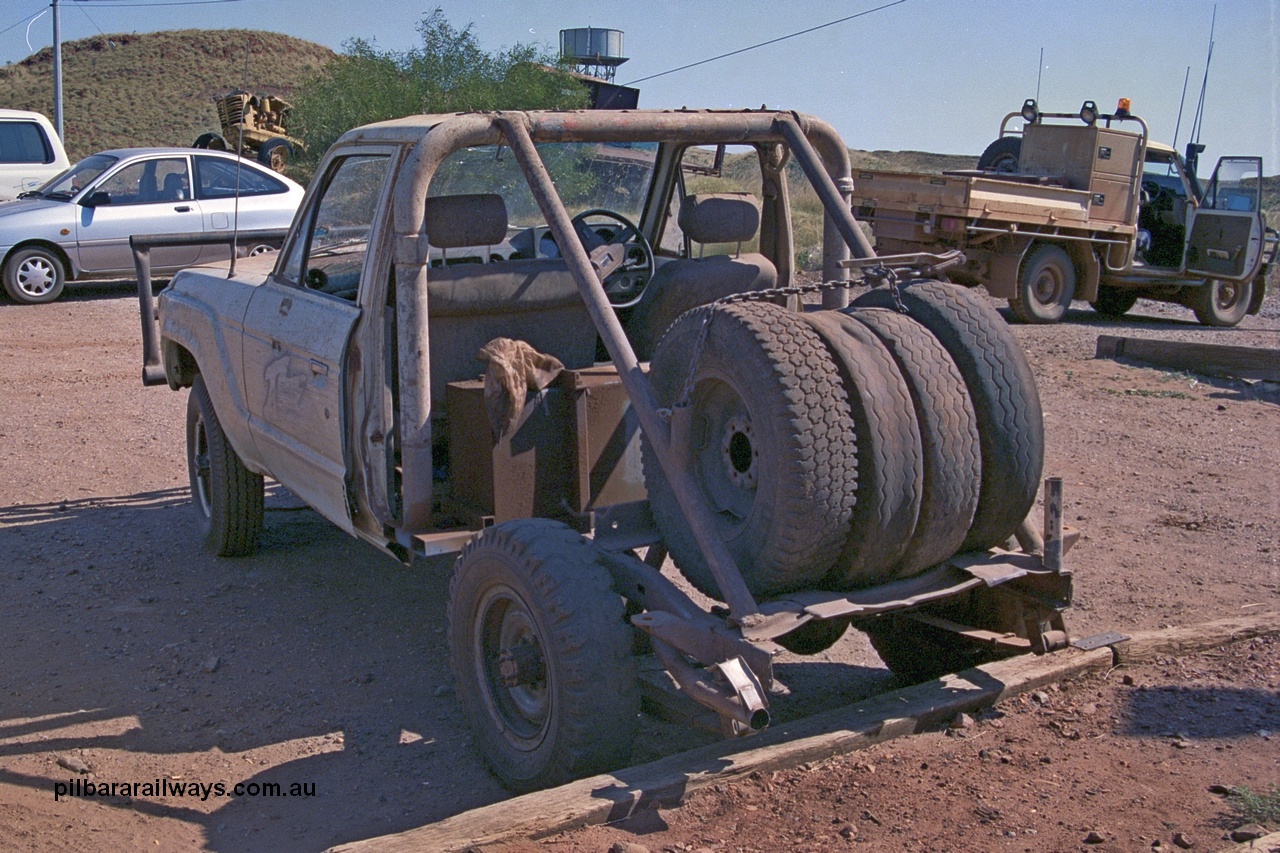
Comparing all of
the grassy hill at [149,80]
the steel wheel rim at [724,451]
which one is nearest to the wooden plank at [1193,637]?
the steel wheel rim at [724,451]

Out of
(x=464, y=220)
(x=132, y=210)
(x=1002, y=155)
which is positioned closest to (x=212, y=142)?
(x=132, y=210)

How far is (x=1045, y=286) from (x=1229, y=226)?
2682 millimetres

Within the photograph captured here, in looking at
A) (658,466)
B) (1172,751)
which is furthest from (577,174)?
(1172,751)

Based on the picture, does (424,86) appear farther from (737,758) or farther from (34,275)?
(737,758)

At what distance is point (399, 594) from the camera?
554 cm

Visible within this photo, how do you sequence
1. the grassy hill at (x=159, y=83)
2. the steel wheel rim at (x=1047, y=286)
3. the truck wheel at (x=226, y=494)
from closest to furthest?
the truck wheel at (x=226, y=494) → the steel wheel rim at (x=1047, y=286) → the grassy hill at (x=159, y=83)

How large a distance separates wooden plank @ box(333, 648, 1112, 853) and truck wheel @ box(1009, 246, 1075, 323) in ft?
34.9

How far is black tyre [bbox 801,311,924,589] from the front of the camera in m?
3.40

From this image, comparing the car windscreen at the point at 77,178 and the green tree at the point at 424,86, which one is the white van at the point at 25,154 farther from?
the green tree at the point at 424,86

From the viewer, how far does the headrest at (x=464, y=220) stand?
4.12m

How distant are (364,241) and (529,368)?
3.68 ft

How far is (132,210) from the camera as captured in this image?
43.8ft

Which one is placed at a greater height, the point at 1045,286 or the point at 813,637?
the point at 1045,286

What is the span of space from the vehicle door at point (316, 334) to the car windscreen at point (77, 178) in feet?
31.0
